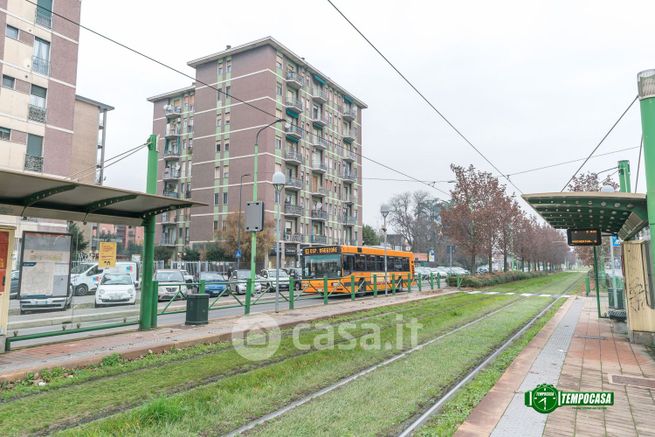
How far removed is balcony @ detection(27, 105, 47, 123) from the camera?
32.2 m

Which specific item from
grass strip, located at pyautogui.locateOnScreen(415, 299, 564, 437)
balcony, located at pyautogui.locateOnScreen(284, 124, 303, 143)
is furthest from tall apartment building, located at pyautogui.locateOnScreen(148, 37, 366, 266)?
grass strip, located at pyautogui.locateOnScreen(415, 299, 564, 437)

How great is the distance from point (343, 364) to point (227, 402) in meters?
2.58

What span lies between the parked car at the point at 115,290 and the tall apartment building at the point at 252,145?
27.2 meters

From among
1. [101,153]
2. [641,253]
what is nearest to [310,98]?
[101,153]

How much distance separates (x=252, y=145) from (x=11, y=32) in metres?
25.9

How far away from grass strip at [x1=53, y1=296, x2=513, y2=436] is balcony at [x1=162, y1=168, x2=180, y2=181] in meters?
57.1

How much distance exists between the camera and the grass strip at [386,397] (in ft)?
15.6

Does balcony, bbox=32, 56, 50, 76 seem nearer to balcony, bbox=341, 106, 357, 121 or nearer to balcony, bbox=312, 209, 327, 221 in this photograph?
balcony, bbox=312, 209, 327, 221

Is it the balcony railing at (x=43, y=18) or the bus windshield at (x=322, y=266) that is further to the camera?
the balcony railing at (x=43, y=18)

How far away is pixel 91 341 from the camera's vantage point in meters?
9.48

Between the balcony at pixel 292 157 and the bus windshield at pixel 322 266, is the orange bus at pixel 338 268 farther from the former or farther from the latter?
the balcony at pixel 292 157

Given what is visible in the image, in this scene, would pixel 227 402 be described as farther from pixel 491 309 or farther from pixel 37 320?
pixel 491 309

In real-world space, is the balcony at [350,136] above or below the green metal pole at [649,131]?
above

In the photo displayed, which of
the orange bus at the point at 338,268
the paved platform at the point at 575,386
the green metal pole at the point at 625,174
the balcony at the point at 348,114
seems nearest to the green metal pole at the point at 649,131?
the paved platform at the point at 575,386
